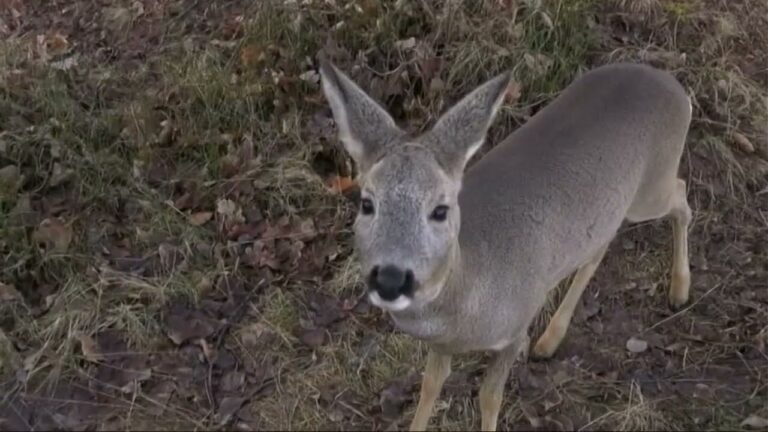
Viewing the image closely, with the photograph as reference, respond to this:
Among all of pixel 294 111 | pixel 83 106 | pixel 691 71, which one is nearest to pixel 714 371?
pixel 691 71

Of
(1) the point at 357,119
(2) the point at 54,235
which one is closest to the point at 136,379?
(2) the point at 54,235

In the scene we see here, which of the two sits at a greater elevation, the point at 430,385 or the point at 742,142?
the point at 430,385

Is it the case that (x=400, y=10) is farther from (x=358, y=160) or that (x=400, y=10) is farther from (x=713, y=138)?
(x=358, y=160)

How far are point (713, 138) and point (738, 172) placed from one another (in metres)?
0.21

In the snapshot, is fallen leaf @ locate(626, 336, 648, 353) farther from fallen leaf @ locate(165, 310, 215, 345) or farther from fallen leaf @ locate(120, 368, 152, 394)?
fallen leaf @ locate(120, 368, 152, 394)

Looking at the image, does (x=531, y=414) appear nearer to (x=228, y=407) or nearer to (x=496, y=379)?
(x=496, y=379)

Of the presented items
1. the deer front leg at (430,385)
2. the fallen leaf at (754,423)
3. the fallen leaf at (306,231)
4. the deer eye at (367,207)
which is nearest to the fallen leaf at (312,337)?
the fallen leaf at (306,231)

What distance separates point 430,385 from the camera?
12.4 feet

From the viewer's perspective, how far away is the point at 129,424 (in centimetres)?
402

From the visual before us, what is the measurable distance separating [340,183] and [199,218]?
26.6 inches

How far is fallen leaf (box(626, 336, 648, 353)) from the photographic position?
437 centimetres

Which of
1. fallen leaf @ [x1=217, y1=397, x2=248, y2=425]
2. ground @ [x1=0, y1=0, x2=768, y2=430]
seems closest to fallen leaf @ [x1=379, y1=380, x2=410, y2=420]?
ground @ [x1=0, y1=0, x2=768, y2=430]

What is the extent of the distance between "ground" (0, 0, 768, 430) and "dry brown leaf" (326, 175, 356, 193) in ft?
0.17

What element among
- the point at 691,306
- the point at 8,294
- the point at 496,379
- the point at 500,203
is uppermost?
the point at 500,203
